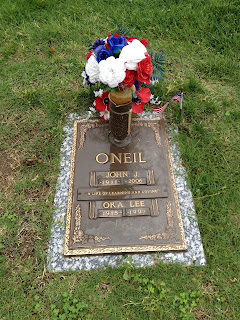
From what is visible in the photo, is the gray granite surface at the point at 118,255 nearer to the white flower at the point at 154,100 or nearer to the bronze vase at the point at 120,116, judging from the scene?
the bronze vase at the point at 120,116

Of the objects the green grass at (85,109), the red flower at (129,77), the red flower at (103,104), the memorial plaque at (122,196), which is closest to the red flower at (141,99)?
the memorial plaque at (122,196)

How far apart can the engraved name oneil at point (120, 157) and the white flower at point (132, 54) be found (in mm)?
904

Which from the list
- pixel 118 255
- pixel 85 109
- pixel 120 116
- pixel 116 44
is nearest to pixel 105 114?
pixel 85 109

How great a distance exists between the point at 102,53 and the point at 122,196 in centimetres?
123

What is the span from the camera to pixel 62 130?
2.97 meters

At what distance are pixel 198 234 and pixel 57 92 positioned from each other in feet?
7.48

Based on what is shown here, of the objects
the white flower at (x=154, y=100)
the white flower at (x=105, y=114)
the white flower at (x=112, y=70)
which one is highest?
the white flower at (x=154, y=100)

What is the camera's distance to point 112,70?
2008 mm

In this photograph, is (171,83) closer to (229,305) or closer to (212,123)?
(212,123)

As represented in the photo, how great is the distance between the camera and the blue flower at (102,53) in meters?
2.08

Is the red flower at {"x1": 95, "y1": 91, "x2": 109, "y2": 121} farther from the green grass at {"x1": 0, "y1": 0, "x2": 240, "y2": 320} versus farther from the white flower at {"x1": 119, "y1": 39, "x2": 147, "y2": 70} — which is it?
the white flower at {"x1": 119, "y1": 39, "x2": 147, "y2": 70}

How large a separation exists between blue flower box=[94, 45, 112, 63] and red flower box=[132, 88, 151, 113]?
683mm

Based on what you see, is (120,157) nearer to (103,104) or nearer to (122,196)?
(122,196)

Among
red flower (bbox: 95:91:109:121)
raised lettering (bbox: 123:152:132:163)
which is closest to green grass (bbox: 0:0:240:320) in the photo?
red flower (bbox: 95:91:109:121)
